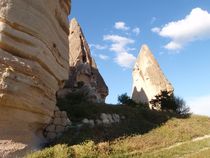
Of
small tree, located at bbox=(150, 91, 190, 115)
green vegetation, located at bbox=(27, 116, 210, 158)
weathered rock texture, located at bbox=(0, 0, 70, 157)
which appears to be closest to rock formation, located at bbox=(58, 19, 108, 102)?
small tree, located at bbox=(150, 91, 190, 115)

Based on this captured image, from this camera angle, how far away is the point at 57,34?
19031 mm

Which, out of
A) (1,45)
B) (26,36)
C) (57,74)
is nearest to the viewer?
(1,45)

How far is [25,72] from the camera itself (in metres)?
15.1

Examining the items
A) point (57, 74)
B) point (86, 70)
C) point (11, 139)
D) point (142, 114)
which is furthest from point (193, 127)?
point (86, 70)

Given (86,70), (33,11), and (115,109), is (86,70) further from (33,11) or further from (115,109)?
(33,11)

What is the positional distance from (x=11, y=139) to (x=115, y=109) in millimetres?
11515

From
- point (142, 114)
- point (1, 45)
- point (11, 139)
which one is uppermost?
point (1, 45)

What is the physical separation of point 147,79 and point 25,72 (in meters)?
36.2

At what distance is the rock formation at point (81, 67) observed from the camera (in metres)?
36.7

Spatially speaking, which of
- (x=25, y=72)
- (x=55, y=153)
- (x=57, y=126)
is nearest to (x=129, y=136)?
(x=57, y=126)

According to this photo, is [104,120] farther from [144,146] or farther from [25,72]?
[25,72]

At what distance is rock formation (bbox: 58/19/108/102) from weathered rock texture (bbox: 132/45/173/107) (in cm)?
832

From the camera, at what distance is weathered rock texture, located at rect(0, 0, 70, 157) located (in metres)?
14.3

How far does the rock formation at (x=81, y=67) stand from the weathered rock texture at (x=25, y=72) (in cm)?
1669
